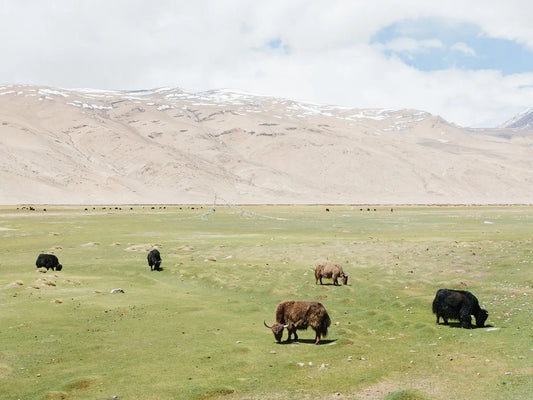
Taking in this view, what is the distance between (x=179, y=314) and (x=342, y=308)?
22.0 feet

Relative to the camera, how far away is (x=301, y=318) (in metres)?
15.8

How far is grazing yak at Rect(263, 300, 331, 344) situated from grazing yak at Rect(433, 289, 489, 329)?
4457mm

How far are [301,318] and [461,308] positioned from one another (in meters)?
5.70

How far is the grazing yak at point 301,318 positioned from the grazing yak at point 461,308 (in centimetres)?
446

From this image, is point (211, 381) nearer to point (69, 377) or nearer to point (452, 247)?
point (69, 377)

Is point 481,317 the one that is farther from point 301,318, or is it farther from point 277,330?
point 277,330

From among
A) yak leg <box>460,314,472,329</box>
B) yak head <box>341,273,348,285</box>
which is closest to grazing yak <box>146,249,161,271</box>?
yak head <box>341,273,348,285</box>

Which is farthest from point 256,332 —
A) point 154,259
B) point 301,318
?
point 154,259

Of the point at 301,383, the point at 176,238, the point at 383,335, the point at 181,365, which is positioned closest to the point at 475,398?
the point at 301,383

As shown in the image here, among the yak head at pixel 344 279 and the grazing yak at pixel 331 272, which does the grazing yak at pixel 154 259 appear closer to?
the grazing yak at pixel 331 272

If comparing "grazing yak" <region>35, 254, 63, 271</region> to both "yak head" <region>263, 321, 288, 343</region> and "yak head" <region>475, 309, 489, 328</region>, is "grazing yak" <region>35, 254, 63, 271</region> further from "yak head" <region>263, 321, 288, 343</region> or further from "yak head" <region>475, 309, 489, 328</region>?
"yak head" <region>475, 309, 489, 328</region>

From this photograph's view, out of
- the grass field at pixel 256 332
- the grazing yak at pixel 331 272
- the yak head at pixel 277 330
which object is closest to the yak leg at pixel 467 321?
the grass field at pixel 256 332

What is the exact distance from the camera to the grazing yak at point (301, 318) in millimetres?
15633

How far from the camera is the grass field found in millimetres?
11984
